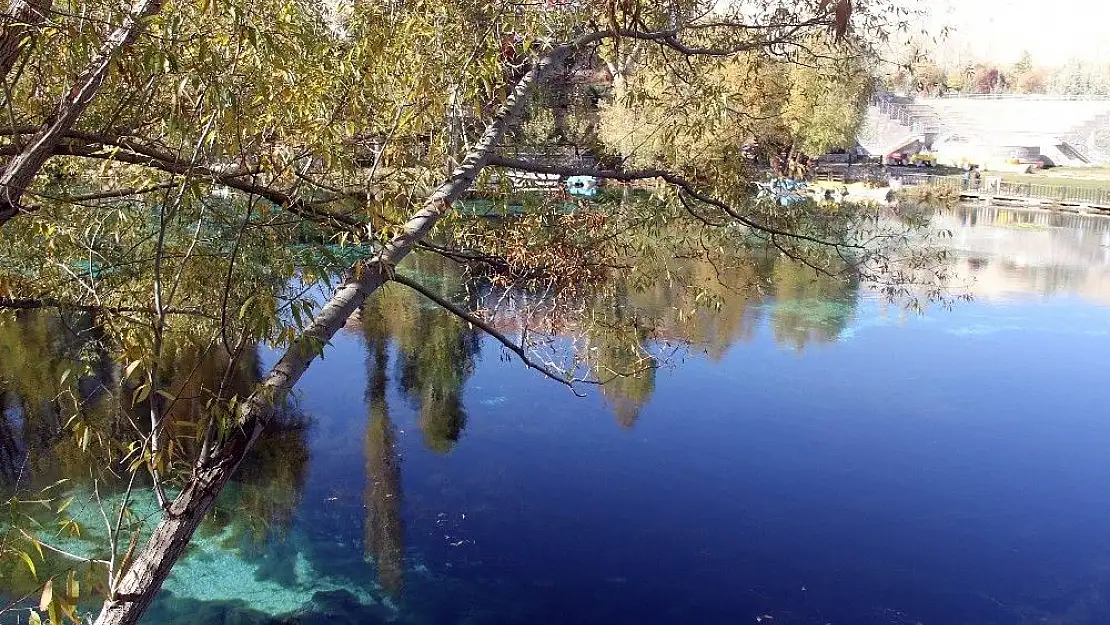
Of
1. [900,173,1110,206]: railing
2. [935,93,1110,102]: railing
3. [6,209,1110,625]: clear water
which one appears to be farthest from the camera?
[935,93,1110,102]: railing

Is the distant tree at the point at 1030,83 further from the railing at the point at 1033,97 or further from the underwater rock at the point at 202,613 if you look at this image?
the underwater rock at the point at 202,613

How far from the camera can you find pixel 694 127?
3.56 m

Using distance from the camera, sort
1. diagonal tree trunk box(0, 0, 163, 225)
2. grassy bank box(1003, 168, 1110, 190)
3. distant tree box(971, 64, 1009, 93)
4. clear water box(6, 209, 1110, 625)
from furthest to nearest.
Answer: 1. distant tree box(971, 64, 1009, 93)
2. grassy bank box(1003, 168, 1110, 190)
3. clear water box(6, 209, 1110, 625)
4. diagonal tree trunk box(0, 0, 163, 225)

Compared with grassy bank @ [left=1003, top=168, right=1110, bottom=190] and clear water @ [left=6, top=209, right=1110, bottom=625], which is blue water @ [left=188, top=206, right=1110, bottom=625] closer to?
clear water @ [left=6, top=209, right=1110, bottom=625]

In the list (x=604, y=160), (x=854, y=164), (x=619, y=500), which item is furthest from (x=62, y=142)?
(x=854, y=164)

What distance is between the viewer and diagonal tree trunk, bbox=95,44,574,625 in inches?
75.1

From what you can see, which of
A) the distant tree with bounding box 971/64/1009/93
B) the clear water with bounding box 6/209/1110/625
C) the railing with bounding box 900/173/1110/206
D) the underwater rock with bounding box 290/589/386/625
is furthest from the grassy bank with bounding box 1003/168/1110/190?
the underwater rock with bounding box 290/589/386/625

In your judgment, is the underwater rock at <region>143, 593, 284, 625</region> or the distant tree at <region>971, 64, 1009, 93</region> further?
the distant tree at <region>971, 64, 1009, 93</region>

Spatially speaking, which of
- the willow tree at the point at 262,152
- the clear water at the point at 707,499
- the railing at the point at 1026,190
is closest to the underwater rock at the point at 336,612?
the clear water at the point at 707,499

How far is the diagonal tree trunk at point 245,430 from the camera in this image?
1.91 m

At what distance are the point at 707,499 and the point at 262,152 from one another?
168 inches

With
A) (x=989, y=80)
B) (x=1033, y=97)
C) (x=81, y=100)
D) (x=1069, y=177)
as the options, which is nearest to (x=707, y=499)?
(x=81, y=100)

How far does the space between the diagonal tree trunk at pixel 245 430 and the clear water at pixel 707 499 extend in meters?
2.82

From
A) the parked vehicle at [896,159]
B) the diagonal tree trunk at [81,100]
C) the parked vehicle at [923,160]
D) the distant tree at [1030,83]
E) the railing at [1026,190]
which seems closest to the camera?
the diagonal tree trunk at [81,100]
